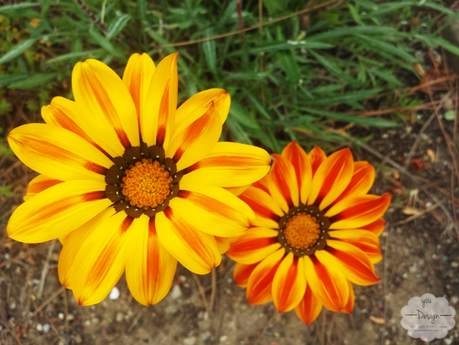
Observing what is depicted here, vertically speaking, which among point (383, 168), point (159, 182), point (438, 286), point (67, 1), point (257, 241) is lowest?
point (438, 286)

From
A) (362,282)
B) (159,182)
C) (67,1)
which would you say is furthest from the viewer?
(67,1)

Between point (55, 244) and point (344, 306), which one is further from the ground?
point (55, 244)

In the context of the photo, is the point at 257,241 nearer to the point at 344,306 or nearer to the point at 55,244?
the point at 344,306

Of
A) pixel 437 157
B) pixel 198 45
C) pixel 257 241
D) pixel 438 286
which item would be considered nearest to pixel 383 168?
pixel 437 157

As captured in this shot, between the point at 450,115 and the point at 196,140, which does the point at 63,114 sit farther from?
the point at 450,115

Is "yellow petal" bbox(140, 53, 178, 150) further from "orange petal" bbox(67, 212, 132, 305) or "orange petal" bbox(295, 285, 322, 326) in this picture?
"orange petal" bbox(295, 285, 322, 326)

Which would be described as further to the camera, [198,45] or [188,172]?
[198,45]

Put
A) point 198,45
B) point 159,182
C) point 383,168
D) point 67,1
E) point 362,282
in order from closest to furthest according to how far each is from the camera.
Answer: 1. point 159,182
2. point 362,282
3. point 67,1
4. point 198,45
5. point 383,168

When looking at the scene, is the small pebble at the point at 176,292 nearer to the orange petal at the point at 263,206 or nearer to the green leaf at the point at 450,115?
the orange petal at the point at 263,206
